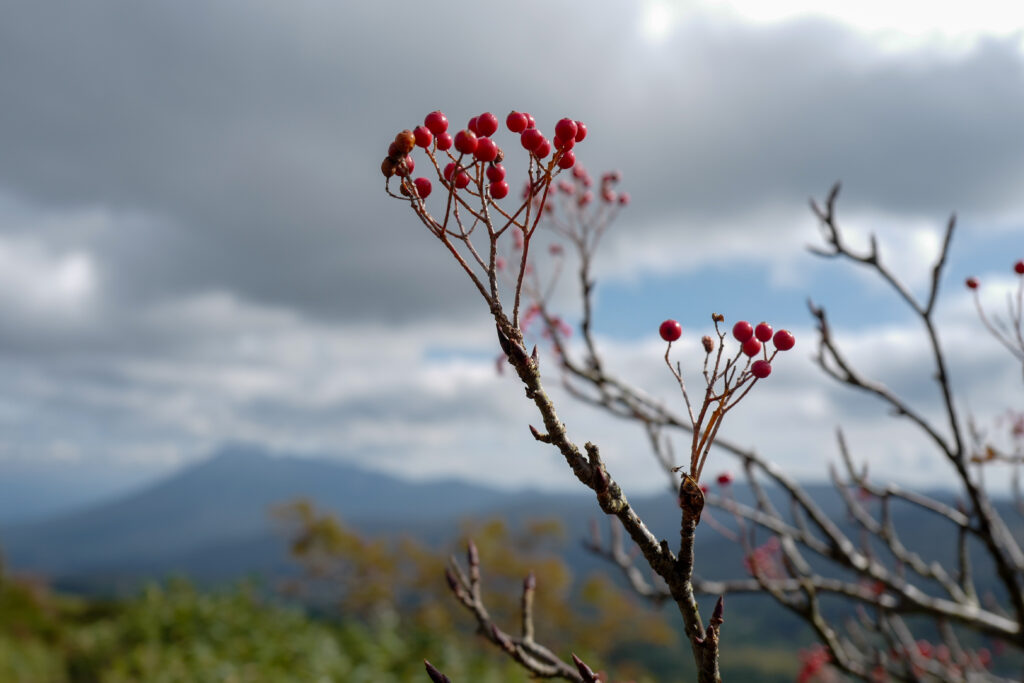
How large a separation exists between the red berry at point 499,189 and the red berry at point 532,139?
0.09m

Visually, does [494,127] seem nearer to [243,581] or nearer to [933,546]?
[243,581]

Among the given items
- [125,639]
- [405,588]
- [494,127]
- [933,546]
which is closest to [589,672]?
[494,127]

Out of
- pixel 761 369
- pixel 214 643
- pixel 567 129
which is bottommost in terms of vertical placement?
pixel 214 643

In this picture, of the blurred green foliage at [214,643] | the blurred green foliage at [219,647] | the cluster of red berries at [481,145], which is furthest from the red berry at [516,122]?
the blurred green foliage at [219,647]

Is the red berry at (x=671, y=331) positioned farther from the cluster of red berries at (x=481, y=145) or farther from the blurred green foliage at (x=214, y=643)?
the blurred green foliage at (x=214, y=643)

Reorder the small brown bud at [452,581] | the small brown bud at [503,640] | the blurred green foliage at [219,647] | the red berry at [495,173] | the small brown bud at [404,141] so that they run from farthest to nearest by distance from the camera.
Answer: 1. the blurred green foliage at [219,647]
2. the small brown bud at [452,581]
3. the small brown bud at [503,640]
4. the red berry at [495,173]
5. the small brown bud at [404,141]

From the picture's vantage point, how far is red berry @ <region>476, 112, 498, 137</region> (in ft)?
3.53

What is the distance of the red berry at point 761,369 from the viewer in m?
1.02

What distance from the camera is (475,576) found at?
1468 millimetres

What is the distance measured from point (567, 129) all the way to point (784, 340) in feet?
1.52

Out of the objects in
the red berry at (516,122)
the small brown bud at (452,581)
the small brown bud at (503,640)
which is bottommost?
the small brown bud at (503,640)

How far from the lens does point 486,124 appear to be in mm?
1078

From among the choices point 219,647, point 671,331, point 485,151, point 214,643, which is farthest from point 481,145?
point 214,643

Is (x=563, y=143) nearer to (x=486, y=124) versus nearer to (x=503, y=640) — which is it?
(x=486, y=124)
